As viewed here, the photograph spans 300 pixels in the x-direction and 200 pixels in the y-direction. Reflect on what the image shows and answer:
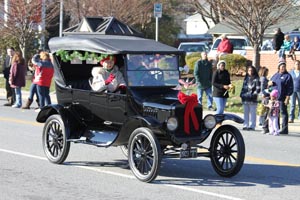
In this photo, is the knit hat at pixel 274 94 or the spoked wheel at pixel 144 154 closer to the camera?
the spoked wheel at pixel 144 154

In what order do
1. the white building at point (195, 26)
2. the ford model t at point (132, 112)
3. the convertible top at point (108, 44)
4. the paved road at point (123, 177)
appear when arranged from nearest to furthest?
1. the paved road at point (123, 177)
2. the ford model t at point (132, 112)
3. the convertible top at point (108, 44)
4. the white building at point (195, 26)

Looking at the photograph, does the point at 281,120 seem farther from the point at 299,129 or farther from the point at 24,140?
the point at 24,140

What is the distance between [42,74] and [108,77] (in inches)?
369

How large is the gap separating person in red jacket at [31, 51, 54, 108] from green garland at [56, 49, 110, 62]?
26.8 feet

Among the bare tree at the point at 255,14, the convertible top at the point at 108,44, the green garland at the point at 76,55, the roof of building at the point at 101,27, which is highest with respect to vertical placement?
the bare tree at the point at 255,14

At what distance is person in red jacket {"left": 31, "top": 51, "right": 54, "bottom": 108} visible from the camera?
67.6 ft

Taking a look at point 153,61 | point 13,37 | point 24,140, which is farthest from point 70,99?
point 13,37

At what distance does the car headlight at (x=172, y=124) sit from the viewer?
34.3ft

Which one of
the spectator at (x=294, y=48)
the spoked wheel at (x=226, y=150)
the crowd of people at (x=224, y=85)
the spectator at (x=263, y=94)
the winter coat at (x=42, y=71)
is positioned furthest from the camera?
the spectator at (x=294, y=48)

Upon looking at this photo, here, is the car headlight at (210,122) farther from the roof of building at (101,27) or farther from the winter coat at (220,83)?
the winter coat at (220,83)

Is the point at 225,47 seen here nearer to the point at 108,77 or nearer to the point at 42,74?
the point at 42,74

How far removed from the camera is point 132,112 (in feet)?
36.4

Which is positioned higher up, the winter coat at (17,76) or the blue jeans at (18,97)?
the winter coat at (17,76)

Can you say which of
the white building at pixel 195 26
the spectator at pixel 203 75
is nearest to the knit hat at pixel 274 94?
the spectator at pixel 203 75
